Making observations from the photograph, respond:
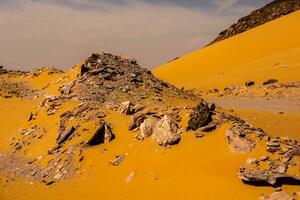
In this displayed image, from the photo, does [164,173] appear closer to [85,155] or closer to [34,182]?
[85,155]

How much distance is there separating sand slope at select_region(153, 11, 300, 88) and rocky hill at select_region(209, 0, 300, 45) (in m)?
23.9

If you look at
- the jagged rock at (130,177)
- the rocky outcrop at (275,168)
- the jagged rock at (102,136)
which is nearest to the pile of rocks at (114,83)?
the jagged rock at (102,136)

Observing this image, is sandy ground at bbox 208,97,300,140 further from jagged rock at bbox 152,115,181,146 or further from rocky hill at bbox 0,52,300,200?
jagged rock at bbox 152,115,181,146

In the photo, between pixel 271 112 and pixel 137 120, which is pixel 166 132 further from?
pixel 271 112

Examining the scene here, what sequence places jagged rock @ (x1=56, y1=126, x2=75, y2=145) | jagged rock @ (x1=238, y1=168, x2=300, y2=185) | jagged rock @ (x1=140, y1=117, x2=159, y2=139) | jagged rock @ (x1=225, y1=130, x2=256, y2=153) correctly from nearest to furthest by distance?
jagged rock @ (x1=238, y1=168, x2=300, y2=185)
jagged rock @ (x1=225, y1=130, x2=256, y2=153)
jagged rock @ (x1=140, y1=117, x2=159, y2=139)
jagged rock @ (x1=56, y1=126, x2=75, y2=145)

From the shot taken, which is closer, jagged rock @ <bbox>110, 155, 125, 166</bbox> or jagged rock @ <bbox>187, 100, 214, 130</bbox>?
jagged rock @ <bbox>187, 100, 214, 130</bbox>

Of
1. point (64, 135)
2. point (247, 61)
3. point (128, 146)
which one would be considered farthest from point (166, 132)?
point (247, 61)

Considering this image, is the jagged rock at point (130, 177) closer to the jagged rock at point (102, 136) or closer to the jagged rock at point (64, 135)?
the jagged rock at point (102, 136)

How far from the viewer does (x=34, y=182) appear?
1844 centimetres

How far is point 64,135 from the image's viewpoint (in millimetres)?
20516

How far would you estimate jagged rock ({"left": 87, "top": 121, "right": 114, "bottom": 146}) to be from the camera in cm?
1931

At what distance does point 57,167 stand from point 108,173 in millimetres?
2782

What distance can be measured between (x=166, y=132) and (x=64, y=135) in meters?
5.71

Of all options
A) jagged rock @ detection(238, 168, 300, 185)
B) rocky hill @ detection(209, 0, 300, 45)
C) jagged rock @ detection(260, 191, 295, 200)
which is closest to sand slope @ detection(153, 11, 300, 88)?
rocky hill @ detection(209, 0, 300, 45)
